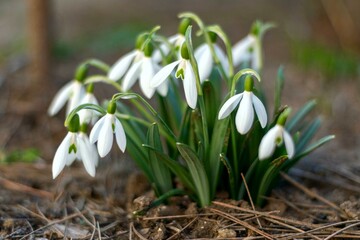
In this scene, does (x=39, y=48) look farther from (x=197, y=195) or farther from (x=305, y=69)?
(x=305, y=69)

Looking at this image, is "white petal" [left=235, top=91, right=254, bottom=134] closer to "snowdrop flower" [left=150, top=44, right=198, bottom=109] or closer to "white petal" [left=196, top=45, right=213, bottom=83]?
"snowdrop flower" [left=150, top=44, right=198, bottom=109]

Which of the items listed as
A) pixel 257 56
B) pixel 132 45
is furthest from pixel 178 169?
pixel 132 45

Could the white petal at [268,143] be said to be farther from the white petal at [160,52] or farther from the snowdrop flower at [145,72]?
the white petal at [160,52]

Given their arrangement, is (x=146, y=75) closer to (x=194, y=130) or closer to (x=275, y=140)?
(x=194, y=130)

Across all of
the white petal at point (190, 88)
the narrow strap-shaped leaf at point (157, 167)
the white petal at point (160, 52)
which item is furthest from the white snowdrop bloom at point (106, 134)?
the white petal at point (160, 52)

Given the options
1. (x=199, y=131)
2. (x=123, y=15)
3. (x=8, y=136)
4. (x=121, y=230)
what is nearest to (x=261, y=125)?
(x=199, y=131)
